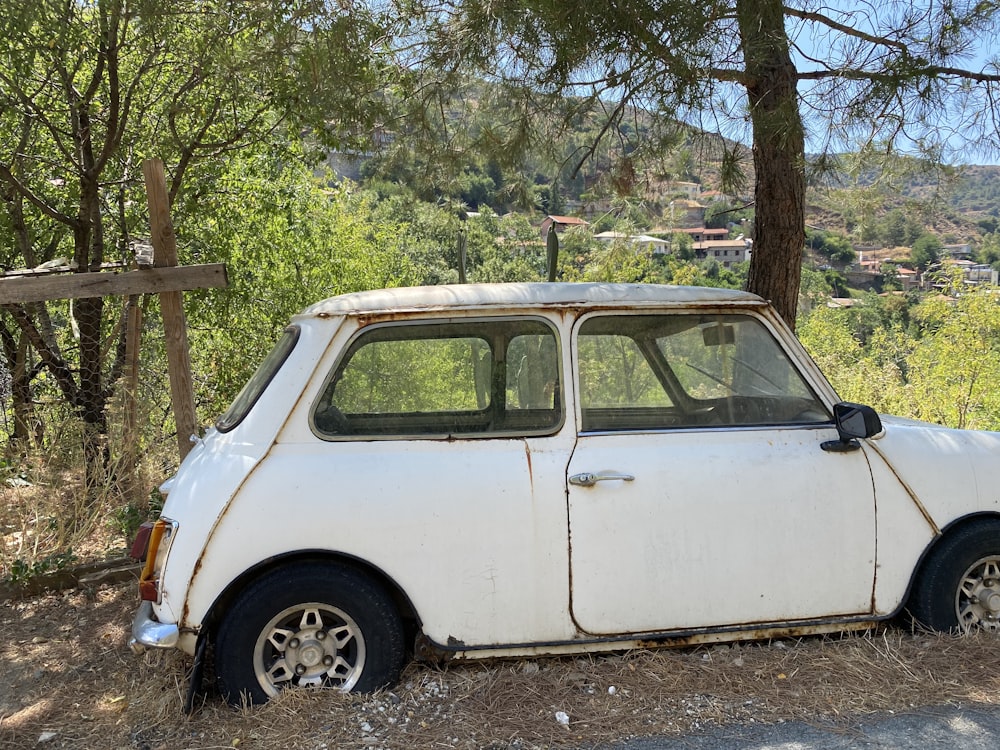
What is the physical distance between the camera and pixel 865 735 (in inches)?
119

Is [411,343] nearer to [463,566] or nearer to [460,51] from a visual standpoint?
[463,566]

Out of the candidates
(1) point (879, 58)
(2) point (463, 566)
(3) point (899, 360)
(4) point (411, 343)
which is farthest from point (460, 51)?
(3) point (899, 360)

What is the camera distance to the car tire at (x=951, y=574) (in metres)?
3.58

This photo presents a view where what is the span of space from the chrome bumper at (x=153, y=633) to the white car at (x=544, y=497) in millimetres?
15

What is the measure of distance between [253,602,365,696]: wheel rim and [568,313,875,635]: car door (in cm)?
95

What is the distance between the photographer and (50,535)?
520 centimetres

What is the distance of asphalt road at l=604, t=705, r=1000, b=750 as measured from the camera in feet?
9.67

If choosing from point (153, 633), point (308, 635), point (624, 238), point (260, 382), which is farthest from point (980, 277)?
point (153, 633)

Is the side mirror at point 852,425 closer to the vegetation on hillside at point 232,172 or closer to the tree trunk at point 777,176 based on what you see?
the tree trunk at point 777,176

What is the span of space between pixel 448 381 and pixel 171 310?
2.07 meters

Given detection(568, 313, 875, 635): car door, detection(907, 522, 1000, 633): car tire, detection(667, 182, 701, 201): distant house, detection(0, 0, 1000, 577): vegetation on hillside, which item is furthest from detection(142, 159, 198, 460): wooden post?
detection(667, 182, 701, 201): distant house

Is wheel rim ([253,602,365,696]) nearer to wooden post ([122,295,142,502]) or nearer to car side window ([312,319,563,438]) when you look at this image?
car side window ([312,319,563,438])

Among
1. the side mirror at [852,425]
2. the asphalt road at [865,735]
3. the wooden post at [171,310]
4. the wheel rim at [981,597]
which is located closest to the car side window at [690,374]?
the side mirror at [852,425]

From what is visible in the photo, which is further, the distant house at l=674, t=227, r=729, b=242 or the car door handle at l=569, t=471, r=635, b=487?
the distant house at l=674, t=227, r=729, b=242
